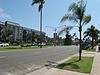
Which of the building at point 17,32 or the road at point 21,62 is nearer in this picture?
the road at point 21,62

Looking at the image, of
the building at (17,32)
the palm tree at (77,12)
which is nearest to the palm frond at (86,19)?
the palm tree at (77,12)

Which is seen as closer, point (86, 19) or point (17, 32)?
point (86, 19)

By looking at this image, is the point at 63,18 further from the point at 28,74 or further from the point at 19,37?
the point at 19,37

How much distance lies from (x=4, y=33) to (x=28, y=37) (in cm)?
3597

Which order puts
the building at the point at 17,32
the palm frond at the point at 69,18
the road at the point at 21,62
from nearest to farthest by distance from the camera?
1. the road at the point at 21,62
2. the palm frond at the point at 69,18
3. the building at the point at 17,32

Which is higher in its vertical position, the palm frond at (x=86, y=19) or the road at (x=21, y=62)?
the palm frond at (x=86, y=19)

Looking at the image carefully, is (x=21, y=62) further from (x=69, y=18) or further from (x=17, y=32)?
(x=17, y=32)

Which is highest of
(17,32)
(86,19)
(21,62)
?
(17,32)

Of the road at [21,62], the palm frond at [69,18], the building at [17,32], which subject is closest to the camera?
the road at [21,62]

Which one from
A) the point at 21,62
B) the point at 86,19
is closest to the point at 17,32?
the point at 86,19

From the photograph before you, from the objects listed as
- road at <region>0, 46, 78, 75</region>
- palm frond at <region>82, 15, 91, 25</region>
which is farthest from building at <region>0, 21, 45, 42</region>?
palm frond at <region>82, 15, 91, 25</region>

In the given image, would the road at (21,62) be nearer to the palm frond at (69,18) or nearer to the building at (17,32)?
the palm frond at (69,18)

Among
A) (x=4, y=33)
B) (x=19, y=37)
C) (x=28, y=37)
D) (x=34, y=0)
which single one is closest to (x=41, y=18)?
(x=34, y=0)

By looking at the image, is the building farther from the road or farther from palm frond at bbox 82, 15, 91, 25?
palm frond at bbox 82, 15, 91, 25
